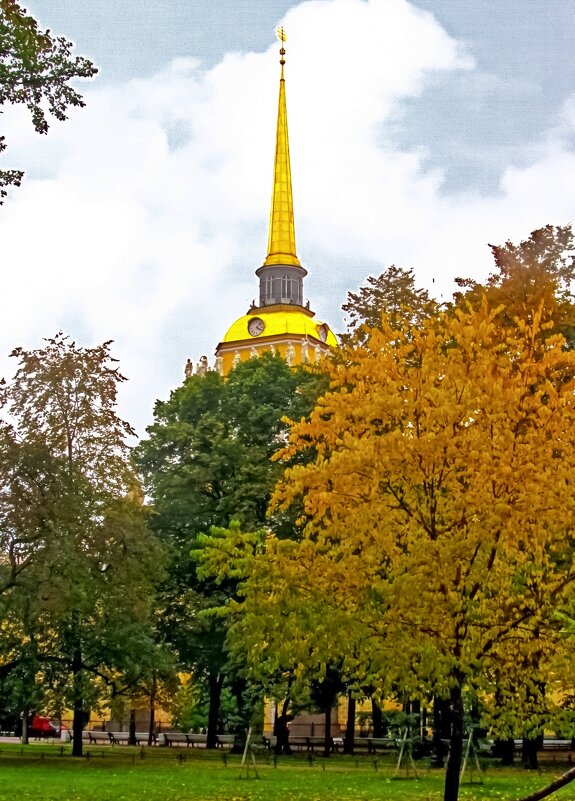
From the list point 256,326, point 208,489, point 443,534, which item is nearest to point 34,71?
point 443,534

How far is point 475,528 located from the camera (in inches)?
530

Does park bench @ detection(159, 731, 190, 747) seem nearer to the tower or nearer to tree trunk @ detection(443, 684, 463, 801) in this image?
tree trunk @ detection(443, 684, 463, 801)

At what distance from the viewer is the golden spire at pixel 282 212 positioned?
92.6m

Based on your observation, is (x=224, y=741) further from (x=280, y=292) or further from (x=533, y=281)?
(x=280, y=292)

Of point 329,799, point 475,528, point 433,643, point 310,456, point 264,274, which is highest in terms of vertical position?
point 264,274

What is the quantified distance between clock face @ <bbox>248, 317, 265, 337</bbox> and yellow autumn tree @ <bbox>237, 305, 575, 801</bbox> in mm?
72228

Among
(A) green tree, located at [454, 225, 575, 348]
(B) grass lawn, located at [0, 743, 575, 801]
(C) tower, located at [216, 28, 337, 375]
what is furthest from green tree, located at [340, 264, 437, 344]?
(C) tower, located at [216, 28, 337, 375]

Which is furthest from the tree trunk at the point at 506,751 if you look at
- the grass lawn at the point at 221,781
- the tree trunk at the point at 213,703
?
the tree trunk at the point at 213,703

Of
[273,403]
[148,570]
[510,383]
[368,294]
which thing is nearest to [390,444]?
[510,383]

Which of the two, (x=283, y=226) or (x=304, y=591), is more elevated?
(x=283, y=226)

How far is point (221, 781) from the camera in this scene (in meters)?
24.0

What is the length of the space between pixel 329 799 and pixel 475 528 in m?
8.30

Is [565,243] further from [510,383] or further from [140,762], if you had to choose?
[140,762]

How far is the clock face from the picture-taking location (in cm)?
8700
